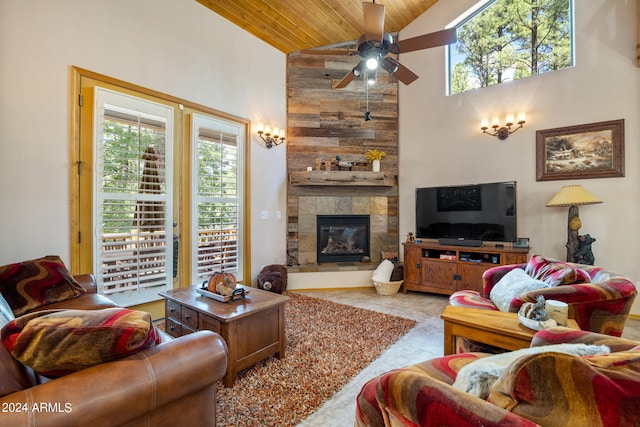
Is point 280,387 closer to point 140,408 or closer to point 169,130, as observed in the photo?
point 140,408

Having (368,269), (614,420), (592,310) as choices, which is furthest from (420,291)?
(614,420)

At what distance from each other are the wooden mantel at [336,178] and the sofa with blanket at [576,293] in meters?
2.45

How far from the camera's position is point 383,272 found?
4391mm

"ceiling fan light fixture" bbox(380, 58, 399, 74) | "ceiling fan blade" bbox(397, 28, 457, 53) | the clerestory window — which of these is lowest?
"ceiling fan light fixture" bbox(380, 58, 399, 74)

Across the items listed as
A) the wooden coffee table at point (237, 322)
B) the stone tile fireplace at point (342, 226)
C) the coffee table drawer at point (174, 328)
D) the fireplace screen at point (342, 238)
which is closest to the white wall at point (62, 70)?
the coffee table drawer at point (174, 328)

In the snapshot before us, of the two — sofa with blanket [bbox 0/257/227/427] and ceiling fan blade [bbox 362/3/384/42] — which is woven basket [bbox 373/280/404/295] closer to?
ceiling fan blade [bbox 362/3/384/42]

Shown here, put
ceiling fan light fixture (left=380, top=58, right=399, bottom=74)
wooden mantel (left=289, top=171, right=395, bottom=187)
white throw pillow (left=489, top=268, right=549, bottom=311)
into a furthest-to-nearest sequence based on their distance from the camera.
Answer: wooden mantel (left=289, top=171, right=395, bottom=187), ceiling fan light fixture (left=380, top=58, right=399, bottom=74), white throw pillow (left=489, top=268, right=549, bottom=311)

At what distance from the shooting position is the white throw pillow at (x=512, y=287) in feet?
6.91

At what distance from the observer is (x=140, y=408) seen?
958 millimetres

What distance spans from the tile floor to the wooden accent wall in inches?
36.5

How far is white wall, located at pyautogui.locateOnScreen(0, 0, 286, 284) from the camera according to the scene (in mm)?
2383

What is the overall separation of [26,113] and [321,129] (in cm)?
342

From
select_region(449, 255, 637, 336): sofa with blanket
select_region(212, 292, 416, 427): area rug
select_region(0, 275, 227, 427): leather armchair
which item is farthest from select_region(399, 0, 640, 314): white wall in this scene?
select_region(0, 275, 227, 427): leather armchair

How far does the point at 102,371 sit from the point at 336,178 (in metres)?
3.84
